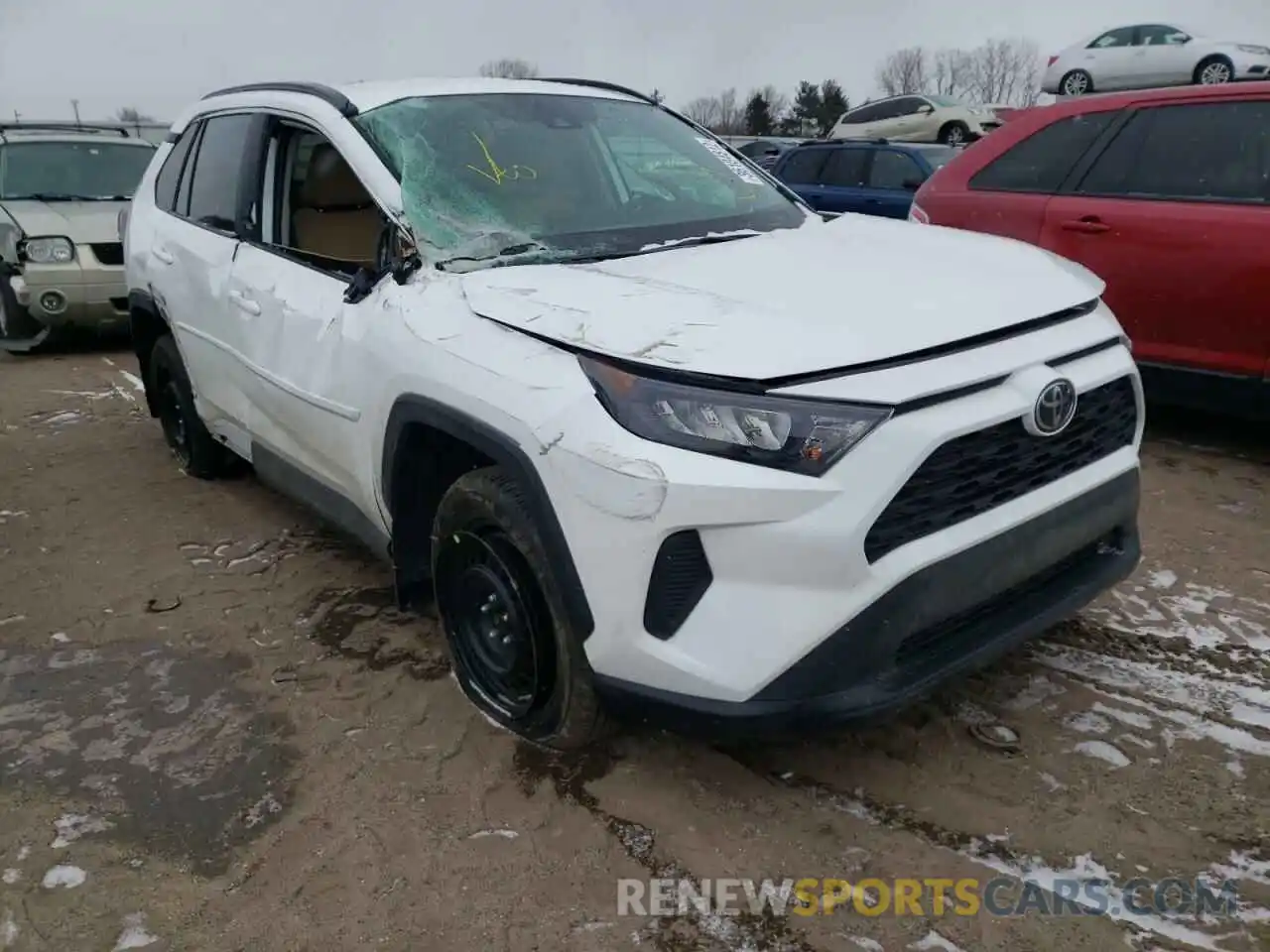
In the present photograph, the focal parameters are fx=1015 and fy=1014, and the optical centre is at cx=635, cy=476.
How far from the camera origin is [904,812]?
8.08 ft

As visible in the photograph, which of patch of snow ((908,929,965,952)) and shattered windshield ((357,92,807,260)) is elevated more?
shattered windshield ((357,92,807,260))

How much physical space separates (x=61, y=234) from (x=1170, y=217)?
24.4ft

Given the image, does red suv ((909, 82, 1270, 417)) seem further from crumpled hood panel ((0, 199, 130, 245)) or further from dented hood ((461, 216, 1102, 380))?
crumpled hood panel ((0, 199, 130, 245))

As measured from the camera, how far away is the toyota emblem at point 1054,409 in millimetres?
2275

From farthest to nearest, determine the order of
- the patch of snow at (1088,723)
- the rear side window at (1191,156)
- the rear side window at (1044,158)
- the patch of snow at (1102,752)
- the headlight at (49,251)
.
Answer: the headlight at (49,251) < the rear side window at (1044,158) < the rear side window at (1191,156) < the patch of snow at (1088,723) < the patch of snow at (1102,752)

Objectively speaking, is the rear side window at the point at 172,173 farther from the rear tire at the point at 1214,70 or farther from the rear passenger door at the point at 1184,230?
the rear tire at the point at 1214,70

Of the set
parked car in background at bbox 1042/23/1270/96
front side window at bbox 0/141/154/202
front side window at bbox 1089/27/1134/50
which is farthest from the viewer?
front side window at bbox 1089/27/1134/50

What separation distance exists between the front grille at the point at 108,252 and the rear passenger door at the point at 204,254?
137 inches

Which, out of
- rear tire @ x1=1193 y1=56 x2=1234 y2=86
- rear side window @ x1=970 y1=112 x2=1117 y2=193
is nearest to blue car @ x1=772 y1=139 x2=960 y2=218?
rear side window @ x1=970 y1=112 x2=1117 y2=193

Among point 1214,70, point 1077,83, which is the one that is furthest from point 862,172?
point 1077,83

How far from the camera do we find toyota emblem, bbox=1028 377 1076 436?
228cm

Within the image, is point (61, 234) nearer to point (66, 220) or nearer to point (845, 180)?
point (66, 220)

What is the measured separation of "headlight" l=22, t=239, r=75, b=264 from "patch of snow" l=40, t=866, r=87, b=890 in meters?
6.48

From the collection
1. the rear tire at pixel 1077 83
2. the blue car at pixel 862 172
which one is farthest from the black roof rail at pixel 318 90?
the rear tire at pixel 1077 83
